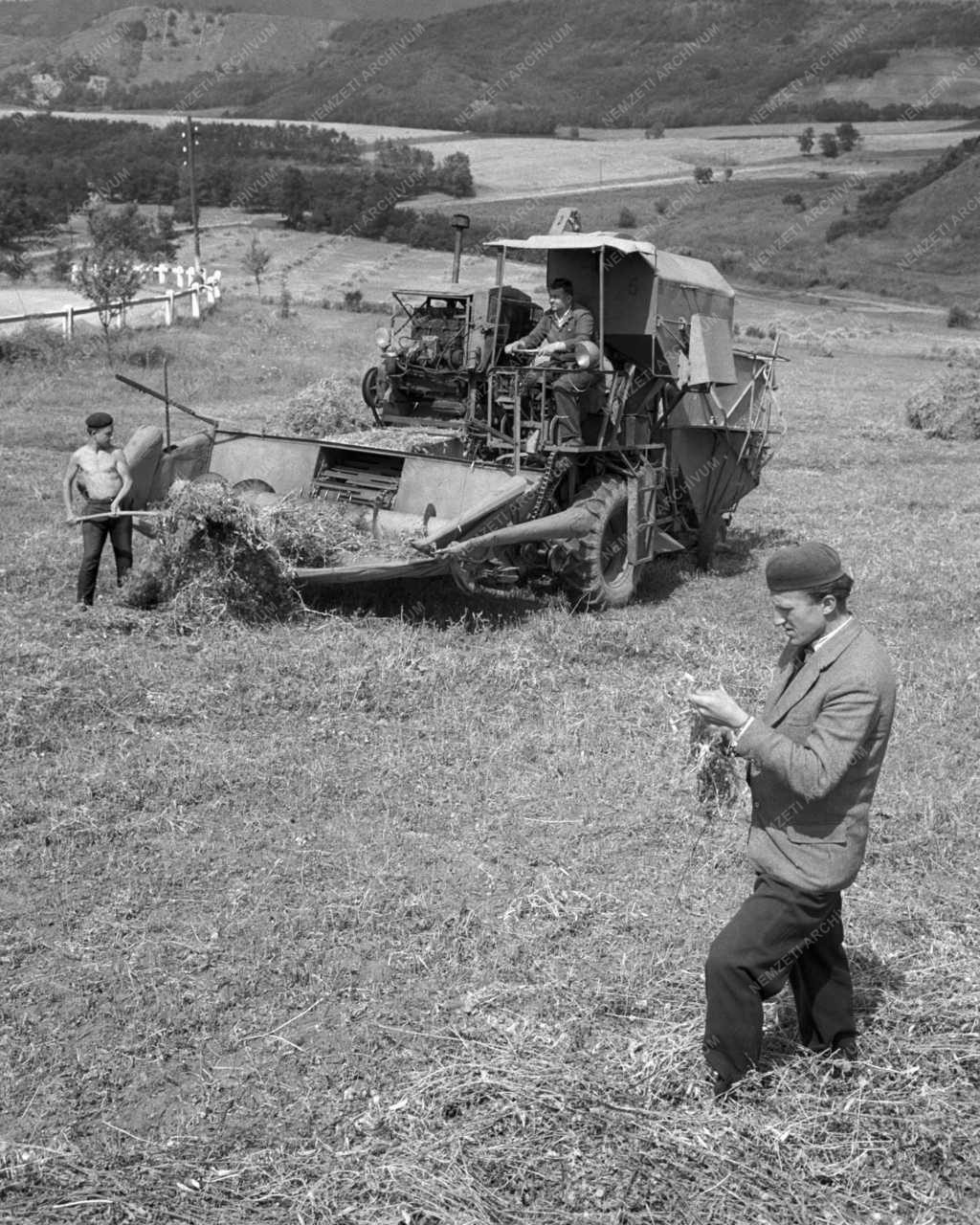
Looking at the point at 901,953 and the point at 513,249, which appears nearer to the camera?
the point at 901,953

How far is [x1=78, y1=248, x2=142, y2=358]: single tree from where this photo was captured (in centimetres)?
2444

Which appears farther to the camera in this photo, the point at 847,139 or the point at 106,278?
the point at 847,139

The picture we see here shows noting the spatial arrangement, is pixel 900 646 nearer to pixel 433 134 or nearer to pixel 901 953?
pixel 901 953

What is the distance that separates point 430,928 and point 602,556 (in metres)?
5.23

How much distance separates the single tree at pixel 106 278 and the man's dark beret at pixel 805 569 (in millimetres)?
21997

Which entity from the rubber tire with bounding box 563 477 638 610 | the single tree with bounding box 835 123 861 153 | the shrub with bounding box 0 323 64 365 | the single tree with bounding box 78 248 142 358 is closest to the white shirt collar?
the rubber tire with bounding box 563 477 638 610

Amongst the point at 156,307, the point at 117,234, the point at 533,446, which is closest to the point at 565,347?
the point at 533,446

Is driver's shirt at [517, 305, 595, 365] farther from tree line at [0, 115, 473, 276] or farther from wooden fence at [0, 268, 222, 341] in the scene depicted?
tree line at [0, 115, 473, 276]

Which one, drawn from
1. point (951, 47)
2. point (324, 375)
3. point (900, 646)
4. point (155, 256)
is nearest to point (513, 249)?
point (900, 646)

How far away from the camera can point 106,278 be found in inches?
960

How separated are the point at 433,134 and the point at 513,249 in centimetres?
10172

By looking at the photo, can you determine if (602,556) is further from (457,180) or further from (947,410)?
(457,180)

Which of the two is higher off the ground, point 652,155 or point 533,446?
point 652,155

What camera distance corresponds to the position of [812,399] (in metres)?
24.5
